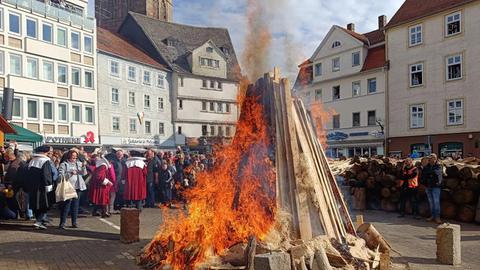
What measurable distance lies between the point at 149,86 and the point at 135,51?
174 inches

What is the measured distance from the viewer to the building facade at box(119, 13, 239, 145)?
50.8 m

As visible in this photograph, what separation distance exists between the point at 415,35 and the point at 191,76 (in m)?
25.4

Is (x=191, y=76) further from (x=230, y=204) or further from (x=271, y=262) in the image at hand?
(x=271, y=262)

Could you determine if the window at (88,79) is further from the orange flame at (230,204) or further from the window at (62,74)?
the orange flame at (230,204)

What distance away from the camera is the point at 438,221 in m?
12.0

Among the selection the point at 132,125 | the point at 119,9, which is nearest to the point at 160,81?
the point at 132,125

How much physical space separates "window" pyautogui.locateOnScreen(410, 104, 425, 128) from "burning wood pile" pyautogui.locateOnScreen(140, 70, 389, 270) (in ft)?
93.6

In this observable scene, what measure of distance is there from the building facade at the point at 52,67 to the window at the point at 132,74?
5314 millimetres

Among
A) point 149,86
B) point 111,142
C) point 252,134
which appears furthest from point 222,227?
point 149,86

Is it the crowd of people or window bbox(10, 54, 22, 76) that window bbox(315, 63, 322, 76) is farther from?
the crowd of people

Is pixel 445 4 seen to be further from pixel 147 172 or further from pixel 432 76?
pixel 147 172

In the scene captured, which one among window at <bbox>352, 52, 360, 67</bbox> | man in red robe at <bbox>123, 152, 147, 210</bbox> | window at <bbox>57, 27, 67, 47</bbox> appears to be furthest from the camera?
window at <bbox>352, 52, 360, 67</bbox>

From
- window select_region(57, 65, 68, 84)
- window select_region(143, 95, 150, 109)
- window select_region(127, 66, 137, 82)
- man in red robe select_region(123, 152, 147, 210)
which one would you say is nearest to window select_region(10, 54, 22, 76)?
window select_region(57, 65, 68, 84)

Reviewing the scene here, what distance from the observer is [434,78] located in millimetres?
33094
